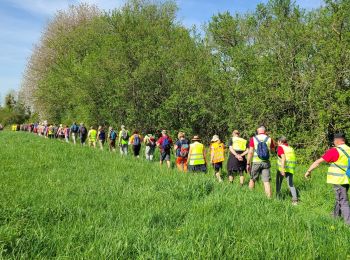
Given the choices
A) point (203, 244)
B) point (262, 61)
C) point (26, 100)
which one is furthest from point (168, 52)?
point (26, 100)

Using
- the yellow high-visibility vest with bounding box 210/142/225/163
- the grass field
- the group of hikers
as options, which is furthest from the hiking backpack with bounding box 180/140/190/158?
the grass field

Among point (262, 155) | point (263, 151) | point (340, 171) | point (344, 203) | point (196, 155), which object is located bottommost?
point (344, 203)

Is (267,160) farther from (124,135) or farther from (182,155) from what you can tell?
(124,135)

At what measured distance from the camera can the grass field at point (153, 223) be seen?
13.3ft

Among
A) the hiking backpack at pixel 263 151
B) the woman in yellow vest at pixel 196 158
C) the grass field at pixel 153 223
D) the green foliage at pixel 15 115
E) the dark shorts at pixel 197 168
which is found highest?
the green foliage at pixel 15 115

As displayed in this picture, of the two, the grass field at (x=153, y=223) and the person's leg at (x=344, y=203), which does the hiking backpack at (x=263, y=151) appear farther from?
the person's leg at (x=344, y=203)

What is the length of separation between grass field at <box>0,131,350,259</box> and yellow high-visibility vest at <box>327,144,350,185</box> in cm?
124

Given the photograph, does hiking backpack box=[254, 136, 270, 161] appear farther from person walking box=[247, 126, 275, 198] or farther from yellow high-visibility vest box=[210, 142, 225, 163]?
yellow high-visibility vest box=[210, 142, 225, 163]

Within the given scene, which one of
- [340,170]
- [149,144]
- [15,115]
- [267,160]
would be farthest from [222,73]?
[15,115]

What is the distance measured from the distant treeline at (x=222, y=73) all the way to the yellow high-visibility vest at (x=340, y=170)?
7435 millimetres

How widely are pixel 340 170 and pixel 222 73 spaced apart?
45.5 feet

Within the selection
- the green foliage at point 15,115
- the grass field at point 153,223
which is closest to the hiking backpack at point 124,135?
the grass field at point 153,223

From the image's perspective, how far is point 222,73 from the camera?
2036cm

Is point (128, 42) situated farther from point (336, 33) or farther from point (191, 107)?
point (336, 33)
